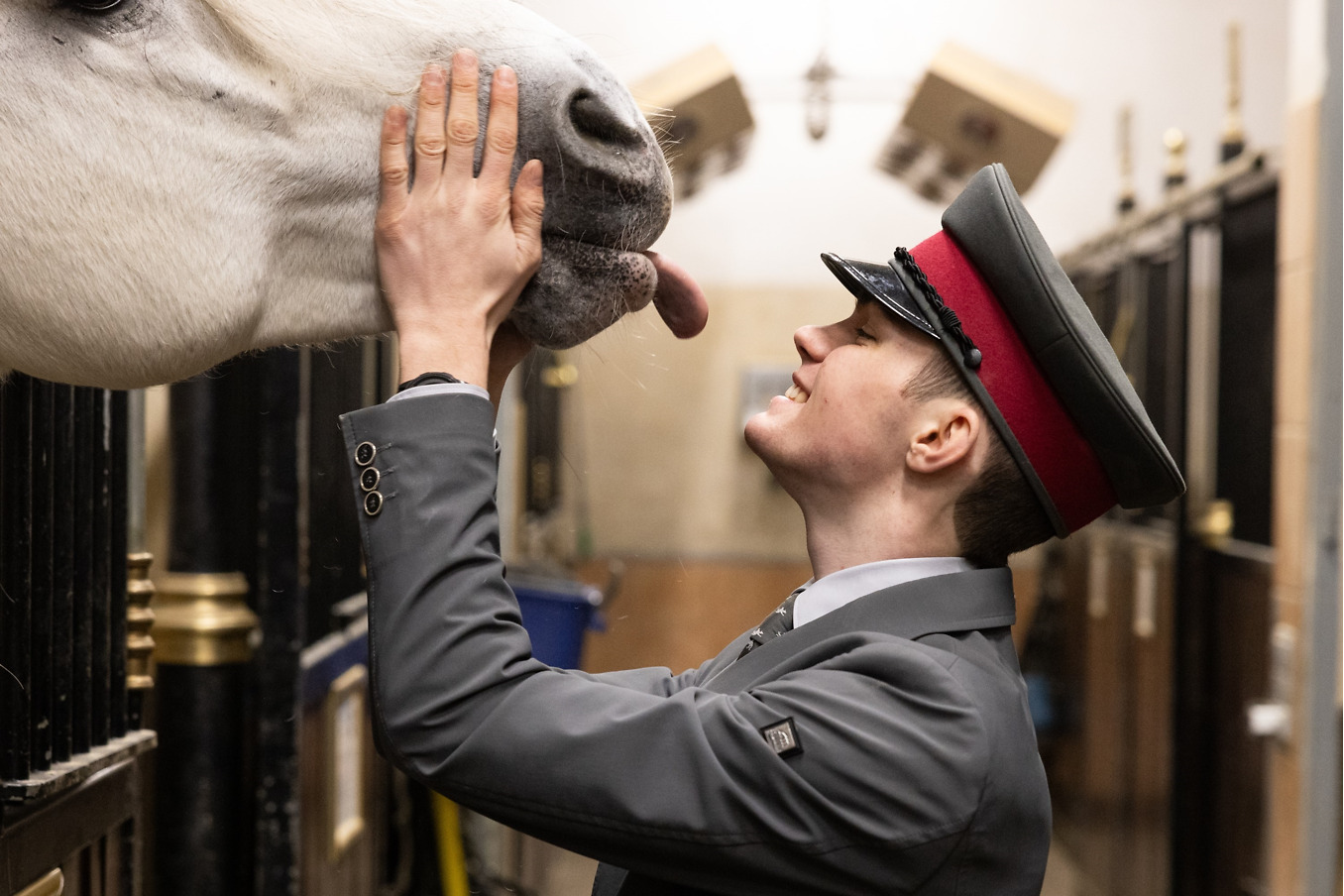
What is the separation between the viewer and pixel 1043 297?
63cm

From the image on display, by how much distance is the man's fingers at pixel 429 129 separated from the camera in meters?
0.64

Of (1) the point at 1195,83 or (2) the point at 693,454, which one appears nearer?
(2) the point at 693,454

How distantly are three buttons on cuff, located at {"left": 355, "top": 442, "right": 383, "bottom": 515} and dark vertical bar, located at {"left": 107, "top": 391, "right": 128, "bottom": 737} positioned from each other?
0.52 metres

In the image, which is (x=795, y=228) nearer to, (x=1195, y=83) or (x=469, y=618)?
(x=1195, y=83)

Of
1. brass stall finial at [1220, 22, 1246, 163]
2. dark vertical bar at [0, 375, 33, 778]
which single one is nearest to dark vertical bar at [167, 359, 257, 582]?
dark vertical bar at [0, 375, 33, 778]

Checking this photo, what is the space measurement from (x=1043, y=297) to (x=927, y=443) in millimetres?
108

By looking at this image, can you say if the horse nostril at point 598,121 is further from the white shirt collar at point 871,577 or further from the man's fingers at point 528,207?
the white shirt collar at point 871,577

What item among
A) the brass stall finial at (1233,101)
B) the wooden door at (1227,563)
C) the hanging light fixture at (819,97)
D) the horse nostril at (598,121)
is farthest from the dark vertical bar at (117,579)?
the wooden door at (1227,563)

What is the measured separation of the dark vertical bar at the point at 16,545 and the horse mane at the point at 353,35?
0.36m

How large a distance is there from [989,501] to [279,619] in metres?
1.04

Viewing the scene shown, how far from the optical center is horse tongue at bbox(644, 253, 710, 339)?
77cm

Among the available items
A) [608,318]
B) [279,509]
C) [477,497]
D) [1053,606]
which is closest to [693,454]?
[279,509]

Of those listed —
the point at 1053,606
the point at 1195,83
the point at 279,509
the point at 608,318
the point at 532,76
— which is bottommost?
the point at 1053,606

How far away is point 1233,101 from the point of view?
1707mm
